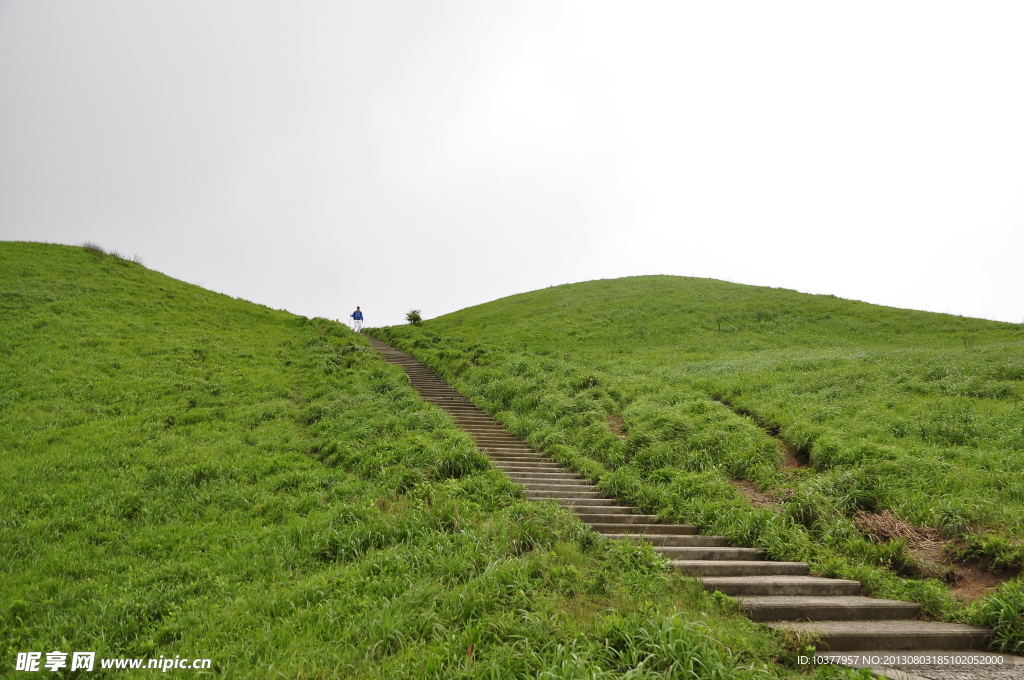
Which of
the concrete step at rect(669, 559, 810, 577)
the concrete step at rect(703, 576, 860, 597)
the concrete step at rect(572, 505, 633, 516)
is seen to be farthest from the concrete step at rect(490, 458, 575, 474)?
the concrete step at rect(703, 576, 860, 597)

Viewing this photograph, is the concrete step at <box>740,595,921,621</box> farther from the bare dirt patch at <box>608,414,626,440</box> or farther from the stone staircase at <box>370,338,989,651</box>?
the bare dirt patch at <box>608,414,626,440</box>

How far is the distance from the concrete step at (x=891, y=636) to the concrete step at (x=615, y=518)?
3885mm

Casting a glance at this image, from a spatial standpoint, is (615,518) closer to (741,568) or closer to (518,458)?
(741,568)

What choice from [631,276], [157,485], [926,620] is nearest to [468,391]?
[157,485]

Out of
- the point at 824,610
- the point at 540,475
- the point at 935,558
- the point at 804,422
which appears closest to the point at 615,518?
the point at 540,475

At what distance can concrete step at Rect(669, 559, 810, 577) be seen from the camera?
779cm

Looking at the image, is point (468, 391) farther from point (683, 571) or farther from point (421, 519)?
point (683, 571)

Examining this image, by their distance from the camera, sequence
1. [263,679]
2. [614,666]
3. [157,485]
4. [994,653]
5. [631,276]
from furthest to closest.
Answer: [631,276] < [157,485] < [994,653] < [263,679] < [614,666]

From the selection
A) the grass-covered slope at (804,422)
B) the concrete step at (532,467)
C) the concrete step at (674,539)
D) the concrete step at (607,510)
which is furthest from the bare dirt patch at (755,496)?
the concrete step at (532,467)

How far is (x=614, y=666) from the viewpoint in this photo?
5152 millimetres

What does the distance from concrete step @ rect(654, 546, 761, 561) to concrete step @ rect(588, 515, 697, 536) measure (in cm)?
98

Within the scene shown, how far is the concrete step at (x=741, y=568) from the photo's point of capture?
779cm

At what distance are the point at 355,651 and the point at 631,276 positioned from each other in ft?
143

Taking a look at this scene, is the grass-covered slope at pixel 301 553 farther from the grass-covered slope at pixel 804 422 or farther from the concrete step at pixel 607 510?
the grass-covered slope at pixel 804 422
